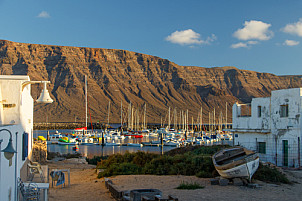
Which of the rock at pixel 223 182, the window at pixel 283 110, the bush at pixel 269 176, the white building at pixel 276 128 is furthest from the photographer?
the window at pixel 283 110

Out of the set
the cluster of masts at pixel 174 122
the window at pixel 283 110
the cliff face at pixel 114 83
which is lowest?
the cluster of masts at pixel 174 122

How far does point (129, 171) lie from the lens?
667 inches

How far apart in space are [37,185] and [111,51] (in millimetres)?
185036

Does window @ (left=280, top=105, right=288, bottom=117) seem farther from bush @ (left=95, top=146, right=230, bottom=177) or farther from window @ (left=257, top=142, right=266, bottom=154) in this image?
bush @ (left=95, top=146, right=230, bottom=177)

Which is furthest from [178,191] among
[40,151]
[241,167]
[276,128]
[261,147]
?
[40,151]

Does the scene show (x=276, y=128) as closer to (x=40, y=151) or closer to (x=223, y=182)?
(x=223, y=182)

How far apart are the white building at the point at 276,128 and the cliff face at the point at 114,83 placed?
107 m

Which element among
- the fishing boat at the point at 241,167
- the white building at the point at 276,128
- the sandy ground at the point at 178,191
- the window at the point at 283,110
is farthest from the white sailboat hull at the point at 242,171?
the window at the point at 283,110

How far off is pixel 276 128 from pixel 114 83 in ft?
473

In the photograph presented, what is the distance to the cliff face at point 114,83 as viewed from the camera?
138875 mm

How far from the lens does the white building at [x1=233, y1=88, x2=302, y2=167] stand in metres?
20.5

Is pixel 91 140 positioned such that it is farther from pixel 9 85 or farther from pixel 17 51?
pixel 17 51

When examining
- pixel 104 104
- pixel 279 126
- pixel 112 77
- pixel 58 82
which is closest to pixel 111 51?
pixel 112 77

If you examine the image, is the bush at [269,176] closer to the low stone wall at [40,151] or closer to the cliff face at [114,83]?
the low stone wall at [40,151]
